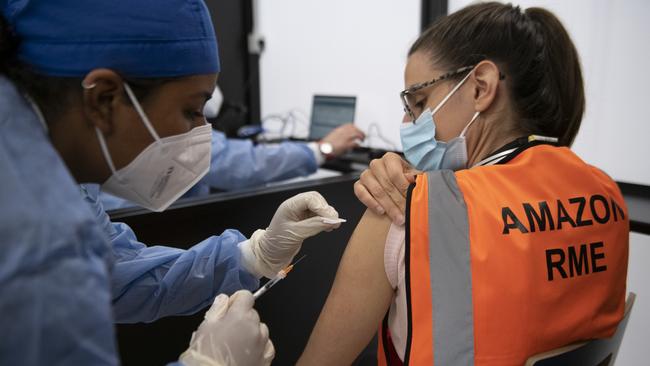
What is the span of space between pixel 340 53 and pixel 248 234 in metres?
1.63

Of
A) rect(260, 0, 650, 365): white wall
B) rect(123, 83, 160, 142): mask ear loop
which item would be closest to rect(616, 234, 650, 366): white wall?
rect(260, 0, 650, 365): white wall

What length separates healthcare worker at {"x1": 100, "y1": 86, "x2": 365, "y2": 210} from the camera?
2.09 m

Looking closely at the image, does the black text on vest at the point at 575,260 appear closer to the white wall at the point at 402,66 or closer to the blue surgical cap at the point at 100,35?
the blue surgical cap at the point at 100,35

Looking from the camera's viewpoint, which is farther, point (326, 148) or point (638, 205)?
point (326, 148)

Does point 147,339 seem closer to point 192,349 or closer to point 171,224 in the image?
point 171,224

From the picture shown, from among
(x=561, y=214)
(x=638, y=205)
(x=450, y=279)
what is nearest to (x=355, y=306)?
(x=450, y=279)

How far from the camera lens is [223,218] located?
1.33 meters

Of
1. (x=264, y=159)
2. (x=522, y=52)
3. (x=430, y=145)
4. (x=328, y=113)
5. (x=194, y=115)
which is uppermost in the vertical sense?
(x=522, y=52)

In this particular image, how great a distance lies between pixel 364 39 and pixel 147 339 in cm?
187

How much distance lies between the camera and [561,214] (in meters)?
0.81

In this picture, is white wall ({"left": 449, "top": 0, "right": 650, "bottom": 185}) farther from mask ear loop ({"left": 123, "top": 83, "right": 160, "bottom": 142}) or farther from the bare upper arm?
mask ear loop ({"left": 123, "top": 83, "right": 160, "bottom": 142})

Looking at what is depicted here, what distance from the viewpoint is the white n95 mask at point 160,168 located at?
771 millimetres

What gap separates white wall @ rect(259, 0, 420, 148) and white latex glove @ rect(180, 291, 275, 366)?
165cm

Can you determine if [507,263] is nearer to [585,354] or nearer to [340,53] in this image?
[585,354]
